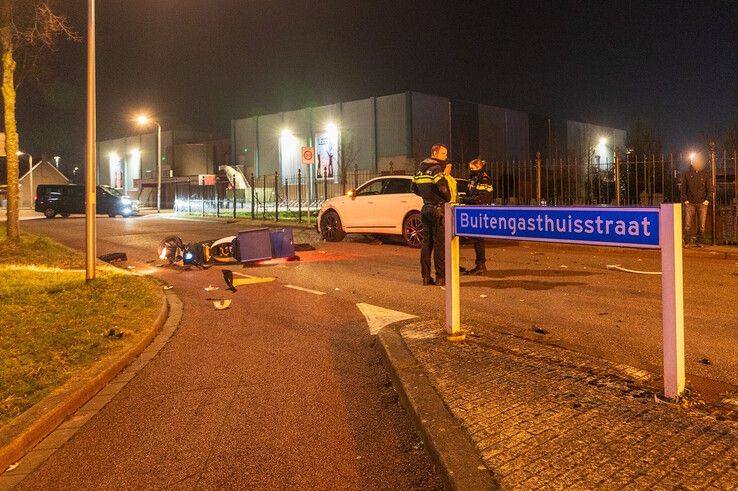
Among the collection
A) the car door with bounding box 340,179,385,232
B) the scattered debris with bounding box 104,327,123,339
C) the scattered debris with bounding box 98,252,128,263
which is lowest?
the scattered debris with bounding box 104,327,123,339

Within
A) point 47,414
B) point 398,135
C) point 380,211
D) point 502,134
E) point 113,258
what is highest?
point 502,134

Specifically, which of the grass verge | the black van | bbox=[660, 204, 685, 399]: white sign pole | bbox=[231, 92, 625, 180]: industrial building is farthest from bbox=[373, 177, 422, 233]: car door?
the black van

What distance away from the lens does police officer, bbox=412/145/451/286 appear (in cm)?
896

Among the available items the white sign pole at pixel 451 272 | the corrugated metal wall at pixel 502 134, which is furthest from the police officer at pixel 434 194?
the corrugated metal wall at pixel 502 134

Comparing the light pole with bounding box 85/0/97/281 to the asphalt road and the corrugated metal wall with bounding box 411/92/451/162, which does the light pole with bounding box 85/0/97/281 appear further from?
the corrugated metal wall with bounding box 411/92/451/162

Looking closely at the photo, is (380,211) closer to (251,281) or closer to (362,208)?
(362,208)

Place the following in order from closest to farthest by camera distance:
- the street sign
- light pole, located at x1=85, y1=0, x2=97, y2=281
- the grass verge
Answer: the grass verge
light pole, located at x1=85, y1=0, x2=97, y2=281
the street sign

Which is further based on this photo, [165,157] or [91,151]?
[165,157]

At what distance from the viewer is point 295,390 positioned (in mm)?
5230

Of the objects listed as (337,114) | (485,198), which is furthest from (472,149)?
(485,198)

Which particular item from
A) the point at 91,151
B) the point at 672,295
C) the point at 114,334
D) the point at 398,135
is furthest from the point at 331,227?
the point at 398,135

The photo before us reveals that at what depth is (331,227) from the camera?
17.8 m

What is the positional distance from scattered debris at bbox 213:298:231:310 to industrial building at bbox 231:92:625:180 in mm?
31109

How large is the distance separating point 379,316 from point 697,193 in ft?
33.1
